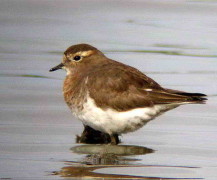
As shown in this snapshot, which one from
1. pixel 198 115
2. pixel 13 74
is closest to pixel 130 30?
pixel 13 74

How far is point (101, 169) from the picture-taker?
32.2 ft

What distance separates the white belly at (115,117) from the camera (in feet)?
35.5

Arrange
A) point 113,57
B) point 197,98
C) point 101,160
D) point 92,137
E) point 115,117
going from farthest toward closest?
point 113,57 → point 92,137 → point 115,117 → point 197,98 → point 101,160

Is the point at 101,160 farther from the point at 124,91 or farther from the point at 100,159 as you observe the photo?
the point at 124,91

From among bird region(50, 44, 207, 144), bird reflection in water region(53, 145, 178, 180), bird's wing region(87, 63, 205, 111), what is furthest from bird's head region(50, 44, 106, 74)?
bird reflection in water region(53, 145, 178, 180)

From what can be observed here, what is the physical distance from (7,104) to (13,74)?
225 centimetres

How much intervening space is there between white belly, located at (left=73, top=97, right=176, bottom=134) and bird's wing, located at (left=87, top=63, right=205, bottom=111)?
8 centimetres

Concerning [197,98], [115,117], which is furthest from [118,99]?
[197,98]

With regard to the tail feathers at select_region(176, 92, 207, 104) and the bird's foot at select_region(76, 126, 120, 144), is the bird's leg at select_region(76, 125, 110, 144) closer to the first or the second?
the bird's foot at select_region(76, 126, 120, 144)

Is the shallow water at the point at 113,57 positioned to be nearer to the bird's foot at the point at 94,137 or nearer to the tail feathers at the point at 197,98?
the bird's foot at the point at 94,137

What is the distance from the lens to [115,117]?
1087 centimetres

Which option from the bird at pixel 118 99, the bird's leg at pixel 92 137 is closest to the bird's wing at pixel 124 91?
the bird at pixel 118 99

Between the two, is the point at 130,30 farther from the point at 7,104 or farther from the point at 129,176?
the point at 129,176

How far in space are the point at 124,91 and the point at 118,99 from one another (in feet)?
0.49
